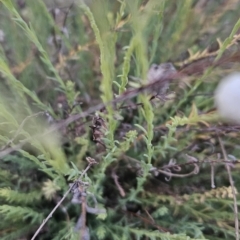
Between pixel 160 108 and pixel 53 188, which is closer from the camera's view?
pixel 53 188

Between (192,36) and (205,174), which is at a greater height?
(192,36)

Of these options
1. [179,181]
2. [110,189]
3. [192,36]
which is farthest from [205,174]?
[192,36]

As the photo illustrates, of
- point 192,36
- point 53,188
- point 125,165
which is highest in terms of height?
point 192,36

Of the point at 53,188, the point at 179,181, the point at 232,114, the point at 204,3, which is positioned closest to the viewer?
the point at 232,114

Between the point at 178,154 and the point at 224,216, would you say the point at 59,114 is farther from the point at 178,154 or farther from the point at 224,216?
the point at 224,216

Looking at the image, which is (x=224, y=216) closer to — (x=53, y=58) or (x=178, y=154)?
(x=178, y=154)

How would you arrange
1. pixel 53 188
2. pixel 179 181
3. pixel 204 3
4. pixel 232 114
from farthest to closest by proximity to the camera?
pixel 204 3, pixel 179 181, pixel 53 188, pixel 232 114
